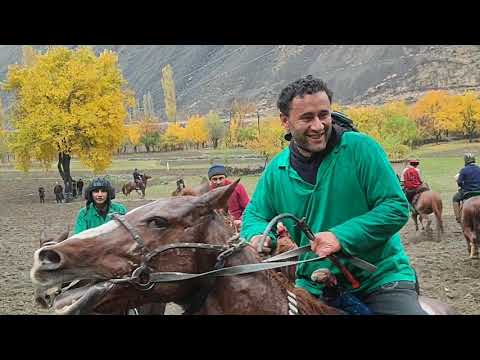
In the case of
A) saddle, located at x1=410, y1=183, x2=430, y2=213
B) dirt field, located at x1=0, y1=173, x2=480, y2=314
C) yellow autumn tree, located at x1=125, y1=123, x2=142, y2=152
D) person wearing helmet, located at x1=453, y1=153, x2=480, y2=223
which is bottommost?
dirt field, located at x1=0, y1=173, x2=480, y2=314

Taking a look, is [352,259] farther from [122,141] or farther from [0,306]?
[122,141]

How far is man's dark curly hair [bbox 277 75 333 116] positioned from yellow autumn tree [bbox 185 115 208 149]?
54.4ft

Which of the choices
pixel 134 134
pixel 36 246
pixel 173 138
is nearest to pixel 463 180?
pixel 36 246

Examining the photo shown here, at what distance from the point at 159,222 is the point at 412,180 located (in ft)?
38.5

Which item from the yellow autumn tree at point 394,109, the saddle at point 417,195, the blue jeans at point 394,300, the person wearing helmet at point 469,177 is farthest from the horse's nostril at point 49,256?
the yellow autumn tree at point 394,109

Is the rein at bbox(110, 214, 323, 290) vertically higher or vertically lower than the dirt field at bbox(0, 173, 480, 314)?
higher

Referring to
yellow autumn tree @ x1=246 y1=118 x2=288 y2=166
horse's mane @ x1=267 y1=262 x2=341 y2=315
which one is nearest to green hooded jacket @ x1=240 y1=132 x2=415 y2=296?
horse's mane @ x1=267 y1=262 x2=341 y2=315

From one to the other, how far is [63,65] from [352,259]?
2125 centimetres

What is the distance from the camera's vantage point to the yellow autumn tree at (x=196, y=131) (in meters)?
19.0

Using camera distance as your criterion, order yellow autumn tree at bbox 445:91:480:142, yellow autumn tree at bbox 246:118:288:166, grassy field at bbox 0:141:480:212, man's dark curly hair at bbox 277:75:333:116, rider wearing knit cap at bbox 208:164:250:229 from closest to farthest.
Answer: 1. man's dark curly hair at bbox 277:75:333:116
2. rider wearing knit cap at bbox 208:164:250:229
3. grassy field at bbox 0:141:480:212
4. yellow autumn tree at bbox 445:91:480:142
5. yellow autumn tree at bbox 246:118:288:166

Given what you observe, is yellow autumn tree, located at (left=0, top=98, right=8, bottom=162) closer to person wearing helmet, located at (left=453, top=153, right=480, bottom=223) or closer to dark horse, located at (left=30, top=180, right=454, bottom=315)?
person wearing helmet, located at (left=453, top=153, right=480, bottom=223)

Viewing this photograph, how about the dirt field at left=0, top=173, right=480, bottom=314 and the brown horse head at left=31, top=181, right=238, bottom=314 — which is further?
the dirt field at left=0, top=173, right=480, bottom=314

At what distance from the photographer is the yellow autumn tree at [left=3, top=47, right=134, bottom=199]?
64.0 ft

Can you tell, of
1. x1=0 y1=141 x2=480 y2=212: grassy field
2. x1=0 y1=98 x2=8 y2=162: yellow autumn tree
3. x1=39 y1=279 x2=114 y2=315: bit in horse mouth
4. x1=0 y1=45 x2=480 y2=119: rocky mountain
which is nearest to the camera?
x1=39 y1=279 x2=114 y2=315: bit in horse mouth
